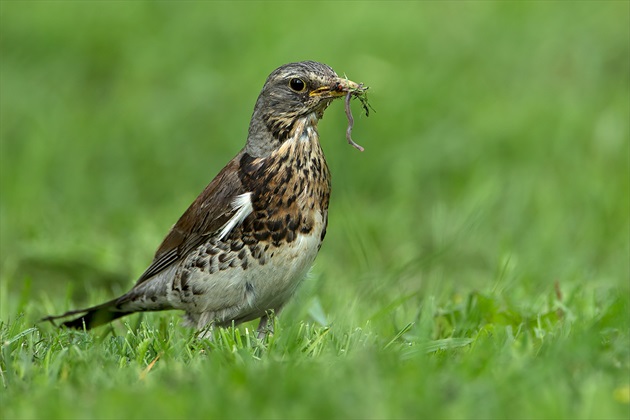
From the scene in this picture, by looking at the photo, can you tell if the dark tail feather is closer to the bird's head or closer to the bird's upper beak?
the bird's head

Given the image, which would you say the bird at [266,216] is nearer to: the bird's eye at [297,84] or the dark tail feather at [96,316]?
the bird's eye at [297,84]

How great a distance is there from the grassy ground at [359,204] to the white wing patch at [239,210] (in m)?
0.50

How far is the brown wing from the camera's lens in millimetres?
5469

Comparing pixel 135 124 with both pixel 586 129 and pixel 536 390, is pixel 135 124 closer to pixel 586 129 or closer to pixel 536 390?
pixel 586 129

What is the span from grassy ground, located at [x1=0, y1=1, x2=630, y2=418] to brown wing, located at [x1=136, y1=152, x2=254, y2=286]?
335 mm

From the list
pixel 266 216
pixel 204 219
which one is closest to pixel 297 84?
pixel 266 216

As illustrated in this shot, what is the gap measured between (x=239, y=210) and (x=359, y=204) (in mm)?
3614

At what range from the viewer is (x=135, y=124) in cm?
985

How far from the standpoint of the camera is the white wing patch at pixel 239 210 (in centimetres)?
534

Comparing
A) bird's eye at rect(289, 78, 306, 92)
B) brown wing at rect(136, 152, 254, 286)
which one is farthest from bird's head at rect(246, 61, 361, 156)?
brown wing at rect(136, 152, 254, 286)

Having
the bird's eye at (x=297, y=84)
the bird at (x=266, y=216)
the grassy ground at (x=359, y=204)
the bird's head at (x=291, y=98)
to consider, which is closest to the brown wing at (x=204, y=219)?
the bird at (x=266, y=216)

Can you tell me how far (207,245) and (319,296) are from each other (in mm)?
1174

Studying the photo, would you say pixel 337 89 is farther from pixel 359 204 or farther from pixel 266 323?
pixel 359 204

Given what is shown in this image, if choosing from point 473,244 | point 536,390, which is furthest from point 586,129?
point 536,390
